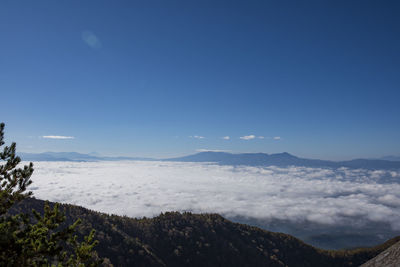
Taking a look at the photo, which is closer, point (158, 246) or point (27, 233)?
point (27, 233)

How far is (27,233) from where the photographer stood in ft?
33.7

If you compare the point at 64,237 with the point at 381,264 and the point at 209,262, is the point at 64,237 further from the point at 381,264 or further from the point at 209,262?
the point at 209,262

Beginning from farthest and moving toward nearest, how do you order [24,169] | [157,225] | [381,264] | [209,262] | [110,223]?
[157,225] < [209,262] < [110,223] < [24,169] < [381,264]

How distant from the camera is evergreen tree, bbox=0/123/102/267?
31.6 ft

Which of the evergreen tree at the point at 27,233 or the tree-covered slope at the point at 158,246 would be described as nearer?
the evergreen tree at the point at 27,233

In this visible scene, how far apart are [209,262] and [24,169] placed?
192 metres

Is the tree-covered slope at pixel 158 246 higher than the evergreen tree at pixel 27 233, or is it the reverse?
the evergreen tree at pixel 27 233

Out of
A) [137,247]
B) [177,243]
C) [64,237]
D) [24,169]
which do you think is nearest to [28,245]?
[64,237]

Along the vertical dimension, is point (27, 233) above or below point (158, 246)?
above

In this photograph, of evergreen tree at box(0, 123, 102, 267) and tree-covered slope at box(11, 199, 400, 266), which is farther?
tree-covered slope at box(11, 199, 400, 266)

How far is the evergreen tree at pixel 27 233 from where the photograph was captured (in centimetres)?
964

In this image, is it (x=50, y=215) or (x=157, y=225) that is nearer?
(x=50, y=215)

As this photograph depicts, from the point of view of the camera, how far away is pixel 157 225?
194875 millimetres

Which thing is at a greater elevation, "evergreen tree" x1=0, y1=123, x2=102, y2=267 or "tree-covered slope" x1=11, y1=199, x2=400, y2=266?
"evergreen tree" x1=0, y1=123, x2=102, y2=267
